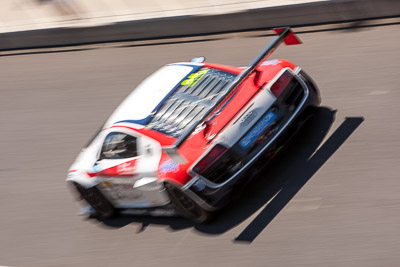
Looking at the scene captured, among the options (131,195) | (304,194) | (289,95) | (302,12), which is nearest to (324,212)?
(304,194)

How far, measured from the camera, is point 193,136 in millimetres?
7520

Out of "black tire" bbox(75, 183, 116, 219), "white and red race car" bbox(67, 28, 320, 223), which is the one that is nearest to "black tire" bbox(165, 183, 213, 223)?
"white and red race car" bbox(67, 28, 320, 223)

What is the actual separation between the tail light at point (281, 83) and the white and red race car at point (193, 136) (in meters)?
0.01

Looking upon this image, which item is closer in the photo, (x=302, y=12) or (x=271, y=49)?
(x=271, y=49)

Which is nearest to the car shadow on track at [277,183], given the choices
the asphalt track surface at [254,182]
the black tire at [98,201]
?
the asphalt track surface at [254,182]

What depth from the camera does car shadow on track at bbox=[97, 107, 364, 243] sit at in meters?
7.61

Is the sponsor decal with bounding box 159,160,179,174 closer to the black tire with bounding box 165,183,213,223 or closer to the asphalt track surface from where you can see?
the black tire with bounding box 165,183,213,223

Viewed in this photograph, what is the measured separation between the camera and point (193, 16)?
1195cm

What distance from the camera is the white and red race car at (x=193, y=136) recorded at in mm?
7348

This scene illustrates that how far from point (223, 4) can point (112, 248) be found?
527 centimetres

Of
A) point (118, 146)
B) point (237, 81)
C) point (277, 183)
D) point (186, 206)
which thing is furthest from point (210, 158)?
point (118, 146)

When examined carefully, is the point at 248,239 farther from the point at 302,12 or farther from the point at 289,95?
the point at 302,12

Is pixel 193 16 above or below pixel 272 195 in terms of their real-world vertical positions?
above

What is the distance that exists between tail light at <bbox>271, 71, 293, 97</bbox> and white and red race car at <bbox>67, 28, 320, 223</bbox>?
1 centimetres
